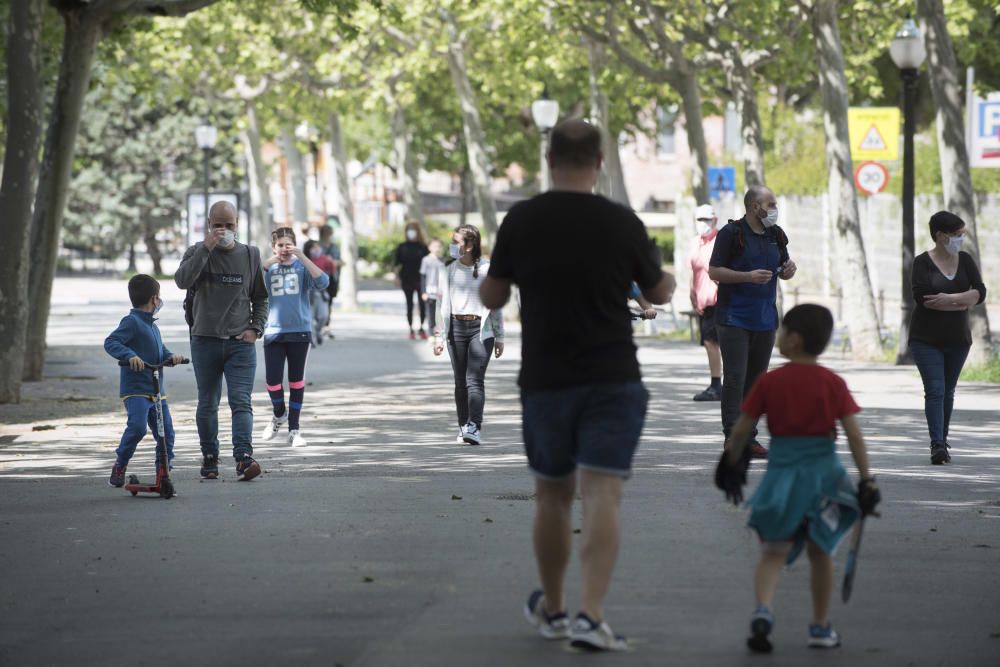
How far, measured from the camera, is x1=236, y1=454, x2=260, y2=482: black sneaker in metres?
11.8

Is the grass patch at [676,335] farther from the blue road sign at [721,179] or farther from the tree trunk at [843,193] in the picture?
the tree trunk at [843,193]

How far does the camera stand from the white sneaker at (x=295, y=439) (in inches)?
566

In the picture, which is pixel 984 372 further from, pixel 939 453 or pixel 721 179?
pixel 721 179

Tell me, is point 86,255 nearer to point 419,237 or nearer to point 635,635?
point 419,237

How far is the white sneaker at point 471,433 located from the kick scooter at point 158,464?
3.49 meters

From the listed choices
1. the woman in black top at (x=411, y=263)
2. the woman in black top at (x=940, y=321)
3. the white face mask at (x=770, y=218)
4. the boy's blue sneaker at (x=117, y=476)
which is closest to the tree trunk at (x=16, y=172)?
the boy's blue sneaker at (x=117, y=476)

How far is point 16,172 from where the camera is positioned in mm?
18391

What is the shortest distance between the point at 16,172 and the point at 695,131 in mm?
15086

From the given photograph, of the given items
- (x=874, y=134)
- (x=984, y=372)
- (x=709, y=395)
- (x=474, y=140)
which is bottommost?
(x=984, y=372)

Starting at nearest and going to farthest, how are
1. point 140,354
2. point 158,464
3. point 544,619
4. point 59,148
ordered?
point 544,619 → point 158,464 → point 140,354 → point 59,148

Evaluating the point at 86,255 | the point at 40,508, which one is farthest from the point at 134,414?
the point at 86,255

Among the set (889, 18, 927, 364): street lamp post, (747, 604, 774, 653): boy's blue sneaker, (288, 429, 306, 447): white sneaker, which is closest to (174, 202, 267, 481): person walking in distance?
(288, 429, 306, 447): white sneaker

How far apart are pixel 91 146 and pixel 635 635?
189ft

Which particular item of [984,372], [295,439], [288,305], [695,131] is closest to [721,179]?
[695,131]
